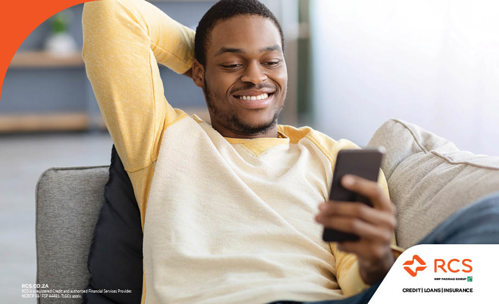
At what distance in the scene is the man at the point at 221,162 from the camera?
97cm

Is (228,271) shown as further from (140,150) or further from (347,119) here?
(347,119)

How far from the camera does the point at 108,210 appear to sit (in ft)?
3.95

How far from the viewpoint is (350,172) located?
701mm

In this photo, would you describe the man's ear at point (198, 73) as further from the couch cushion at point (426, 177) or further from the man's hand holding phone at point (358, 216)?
the man's hand holding phone at point (358, 216)

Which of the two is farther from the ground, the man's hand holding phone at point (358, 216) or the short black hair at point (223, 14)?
the short black hair at point (223, 14)

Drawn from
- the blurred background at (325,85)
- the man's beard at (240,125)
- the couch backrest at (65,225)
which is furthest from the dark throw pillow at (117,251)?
the blurred background at (325,85)

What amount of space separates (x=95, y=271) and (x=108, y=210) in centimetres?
13

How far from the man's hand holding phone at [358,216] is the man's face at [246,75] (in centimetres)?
58

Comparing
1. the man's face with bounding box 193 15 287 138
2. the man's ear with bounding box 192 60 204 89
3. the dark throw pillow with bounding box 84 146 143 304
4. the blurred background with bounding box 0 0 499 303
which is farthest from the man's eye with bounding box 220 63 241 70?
the blurred background with bounding box 0 0 499 303

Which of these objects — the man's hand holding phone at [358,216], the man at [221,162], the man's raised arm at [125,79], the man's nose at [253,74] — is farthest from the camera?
the man's nose at [253,74]

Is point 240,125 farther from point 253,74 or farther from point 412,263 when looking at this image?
point 412,263

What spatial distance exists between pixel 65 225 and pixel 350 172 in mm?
737

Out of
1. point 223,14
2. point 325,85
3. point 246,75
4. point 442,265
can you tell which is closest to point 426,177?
point 442,265

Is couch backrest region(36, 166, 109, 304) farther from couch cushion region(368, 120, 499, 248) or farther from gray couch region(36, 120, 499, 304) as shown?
couch cushion region(368, 120, 499, 248)
